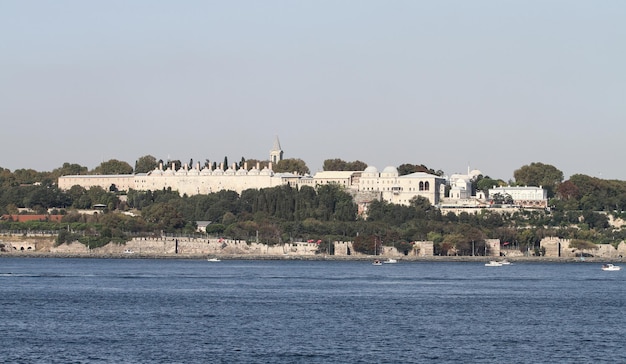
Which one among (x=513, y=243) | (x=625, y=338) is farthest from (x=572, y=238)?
(x=625, y=338)

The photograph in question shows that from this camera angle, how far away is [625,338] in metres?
34.6

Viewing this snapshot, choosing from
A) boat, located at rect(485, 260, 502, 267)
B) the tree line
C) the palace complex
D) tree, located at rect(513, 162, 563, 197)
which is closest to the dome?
the palace complex

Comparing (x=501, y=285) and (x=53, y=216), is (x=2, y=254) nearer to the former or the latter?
(x=53, y=216)

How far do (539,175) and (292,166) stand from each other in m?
26.2

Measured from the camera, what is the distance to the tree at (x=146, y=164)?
465ft

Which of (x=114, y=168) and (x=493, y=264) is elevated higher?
(x=114, y=168)

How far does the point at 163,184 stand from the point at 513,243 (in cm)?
4470

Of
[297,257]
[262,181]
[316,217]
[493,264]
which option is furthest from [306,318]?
[262,181]

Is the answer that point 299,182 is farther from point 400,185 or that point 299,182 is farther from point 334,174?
point 400,185

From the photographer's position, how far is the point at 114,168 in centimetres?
14412

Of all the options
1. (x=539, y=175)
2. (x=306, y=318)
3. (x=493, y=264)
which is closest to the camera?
(x=306, y=318)

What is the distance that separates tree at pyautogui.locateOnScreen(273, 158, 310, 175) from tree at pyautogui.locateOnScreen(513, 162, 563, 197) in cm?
2294

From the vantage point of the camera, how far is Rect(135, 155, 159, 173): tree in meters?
142

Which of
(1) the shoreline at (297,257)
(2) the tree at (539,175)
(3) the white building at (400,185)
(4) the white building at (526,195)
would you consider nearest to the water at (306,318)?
(1) the shoreline at (297,257)
